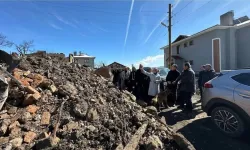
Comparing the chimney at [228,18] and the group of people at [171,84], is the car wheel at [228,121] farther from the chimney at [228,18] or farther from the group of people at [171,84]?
the chimney at [228,18]

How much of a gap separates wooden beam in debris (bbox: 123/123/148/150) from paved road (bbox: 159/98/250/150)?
1.16 metres

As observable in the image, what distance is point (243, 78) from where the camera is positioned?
4.14 m

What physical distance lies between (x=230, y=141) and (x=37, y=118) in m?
4.18

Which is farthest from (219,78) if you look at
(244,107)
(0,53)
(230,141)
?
(0,53)

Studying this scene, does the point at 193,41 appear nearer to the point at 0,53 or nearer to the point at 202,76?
the point at 202,76

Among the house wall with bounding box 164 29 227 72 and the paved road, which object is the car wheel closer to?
the paved road

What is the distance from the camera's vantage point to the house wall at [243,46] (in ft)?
55.9

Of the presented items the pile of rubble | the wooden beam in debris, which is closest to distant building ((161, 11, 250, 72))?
the pile of rubble

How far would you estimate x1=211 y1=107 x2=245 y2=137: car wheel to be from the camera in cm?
404

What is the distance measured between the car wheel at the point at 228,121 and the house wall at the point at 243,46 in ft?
52.0

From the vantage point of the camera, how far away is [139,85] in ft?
23.1

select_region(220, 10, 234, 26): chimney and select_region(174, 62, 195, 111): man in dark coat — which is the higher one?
select_region(220, 10, 234, 26): chimney

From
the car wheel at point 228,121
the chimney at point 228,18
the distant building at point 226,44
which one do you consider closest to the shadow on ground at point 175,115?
the car wheel at point 228,121

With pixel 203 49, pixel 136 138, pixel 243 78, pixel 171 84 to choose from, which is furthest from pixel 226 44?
pixel 136 138
